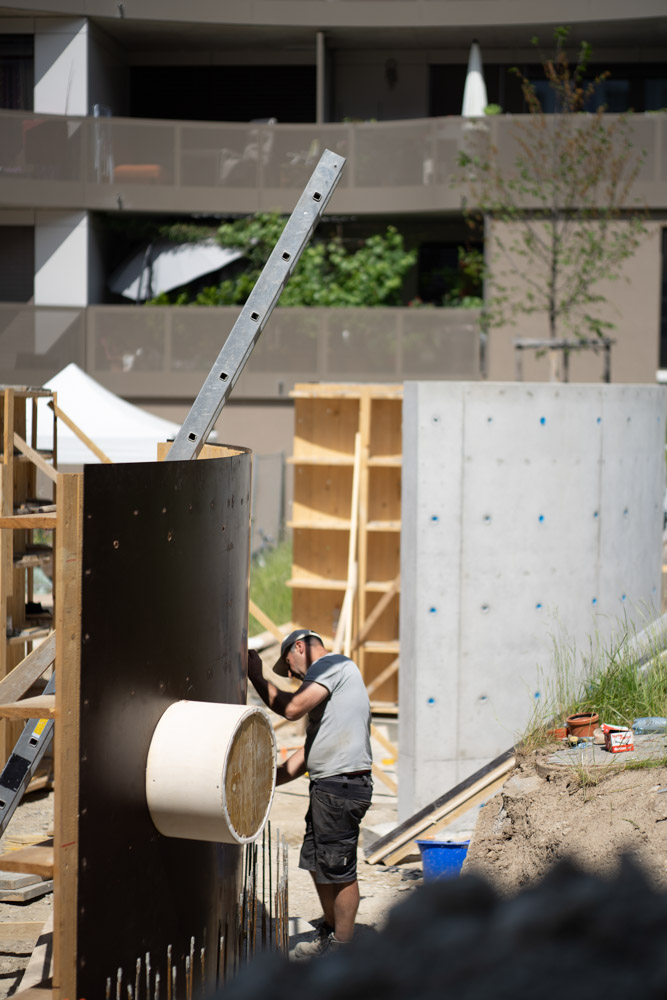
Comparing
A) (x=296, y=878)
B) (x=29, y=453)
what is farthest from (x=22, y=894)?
(x=29, y=453)

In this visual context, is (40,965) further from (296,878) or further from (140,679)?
(296,878)

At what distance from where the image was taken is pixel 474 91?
873 inches

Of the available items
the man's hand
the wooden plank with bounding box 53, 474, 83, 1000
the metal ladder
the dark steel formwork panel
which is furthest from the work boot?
the wooden plank with bounding box 53, 474, 83, 1000

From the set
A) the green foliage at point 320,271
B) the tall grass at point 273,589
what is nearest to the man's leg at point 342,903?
the tall grass at point 273,589

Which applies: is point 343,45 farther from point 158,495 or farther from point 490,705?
point 158,495

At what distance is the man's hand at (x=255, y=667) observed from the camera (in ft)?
18.1

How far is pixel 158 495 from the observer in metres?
3.63

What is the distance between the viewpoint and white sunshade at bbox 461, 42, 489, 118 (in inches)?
866

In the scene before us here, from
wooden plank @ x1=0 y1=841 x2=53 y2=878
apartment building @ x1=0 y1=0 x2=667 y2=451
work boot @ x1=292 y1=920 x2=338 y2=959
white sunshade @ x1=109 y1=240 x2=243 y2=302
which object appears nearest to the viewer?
wooden plank @ x1=0 y1=841 x2=53 y2=878

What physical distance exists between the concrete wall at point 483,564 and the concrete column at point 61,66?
18.4 meters

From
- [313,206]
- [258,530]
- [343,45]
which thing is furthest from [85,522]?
[343,45]

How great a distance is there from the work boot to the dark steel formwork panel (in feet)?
5.88

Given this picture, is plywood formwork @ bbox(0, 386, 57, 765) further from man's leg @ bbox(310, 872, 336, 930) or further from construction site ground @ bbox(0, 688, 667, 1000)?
man's leg @ bbox(310, 872, 336, 930)

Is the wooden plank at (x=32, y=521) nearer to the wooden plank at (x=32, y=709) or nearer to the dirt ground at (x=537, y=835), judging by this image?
the wooden plank at (x=32, y=709)
